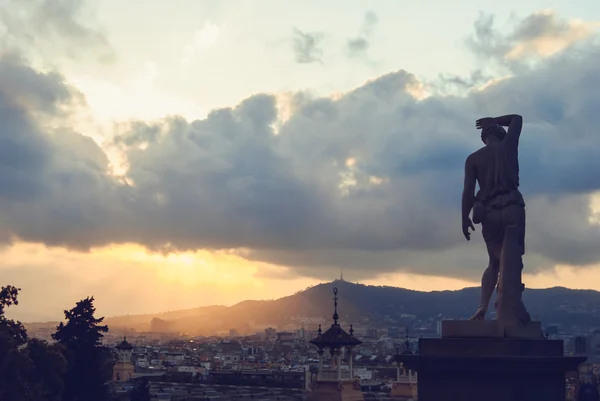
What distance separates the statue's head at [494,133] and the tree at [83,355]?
31.5 m

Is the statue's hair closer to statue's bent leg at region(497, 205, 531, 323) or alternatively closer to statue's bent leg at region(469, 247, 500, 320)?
statue's bent leg at region(497, 205, 531, 323)

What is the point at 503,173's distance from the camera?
13.7m

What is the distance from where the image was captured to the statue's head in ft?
46.2

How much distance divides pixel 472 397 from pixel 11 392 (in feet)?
86.0

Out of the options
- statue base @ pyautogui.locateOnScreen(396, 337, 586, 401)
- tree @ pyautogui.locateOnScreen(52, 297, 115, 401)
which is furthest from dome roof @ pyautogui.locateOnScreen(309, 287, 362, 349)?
statue base @ pyautogui.locateOnScreen(396, 337, 586, 401)

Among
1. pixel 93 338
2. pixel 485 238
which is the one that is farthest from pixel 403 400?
pixel 485 238

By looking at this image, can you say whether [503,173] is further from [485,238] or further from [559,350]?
[559,350]

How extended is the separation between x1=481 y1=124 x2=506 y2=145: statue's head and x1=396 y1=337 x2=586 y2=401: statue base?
9.03 feet

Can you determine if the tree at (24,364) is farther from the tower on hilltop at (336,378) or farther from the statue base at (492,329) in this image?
the statue base at (492,329)

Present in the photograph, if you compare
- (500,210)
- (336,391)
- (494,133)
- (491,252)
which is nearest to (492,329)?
(491,252)

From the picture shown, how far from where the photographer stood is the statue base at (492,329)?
13.1m

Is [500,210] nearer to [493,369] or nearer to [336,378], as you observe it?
[493,369]

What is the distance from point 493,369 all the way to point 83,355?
33.3 m

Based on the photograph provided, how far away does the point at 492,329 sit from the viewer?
13.2 metres
